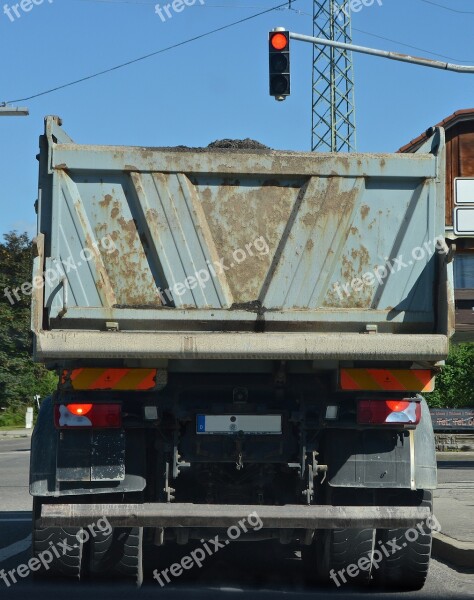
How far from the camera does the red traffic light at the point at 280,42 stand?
52.3 ft

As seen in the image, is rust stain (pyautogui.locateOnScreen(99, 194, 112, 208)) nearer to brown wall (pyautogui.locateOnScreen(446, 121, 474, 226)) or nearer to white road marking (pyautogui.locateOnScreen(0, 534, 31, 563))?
white road marking (pyautogui.locateOnScreen(0, 534, 31, 563))

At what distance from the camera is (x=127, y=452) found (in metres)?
7.30

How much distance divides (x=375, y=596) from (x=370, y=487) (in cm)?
71

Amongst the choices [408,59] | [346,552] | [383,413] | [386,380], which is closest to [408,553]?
[346,552]

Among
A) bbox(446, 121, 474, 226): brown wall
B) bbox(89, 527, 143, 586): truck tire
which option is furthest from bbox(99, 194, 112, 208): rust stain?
bbox(446, 121, 474, 226): brown wall

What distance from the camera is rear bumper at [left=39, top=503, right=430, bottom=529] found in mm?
6891

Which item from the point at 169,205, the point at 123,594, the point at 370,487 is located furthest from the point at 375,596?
the point at 169,205

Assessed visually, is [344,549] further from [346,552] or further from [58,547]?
[58,547]

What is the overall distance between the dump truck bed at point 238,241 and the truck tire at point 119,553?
137 centimetres

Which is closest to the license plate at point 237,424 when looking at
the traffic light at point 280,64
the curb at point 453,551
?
the curb at point 453,551

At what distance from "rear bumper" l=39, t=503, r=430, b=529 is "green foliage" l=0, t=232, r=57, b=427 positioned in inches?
1709

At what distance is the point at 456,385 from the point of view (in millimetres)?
33531

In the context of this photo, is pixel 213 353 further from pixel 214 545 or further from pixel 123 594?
pixel 214 545

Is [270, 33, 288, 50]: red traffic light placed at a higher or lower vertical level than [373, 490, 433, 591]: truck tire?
higher
